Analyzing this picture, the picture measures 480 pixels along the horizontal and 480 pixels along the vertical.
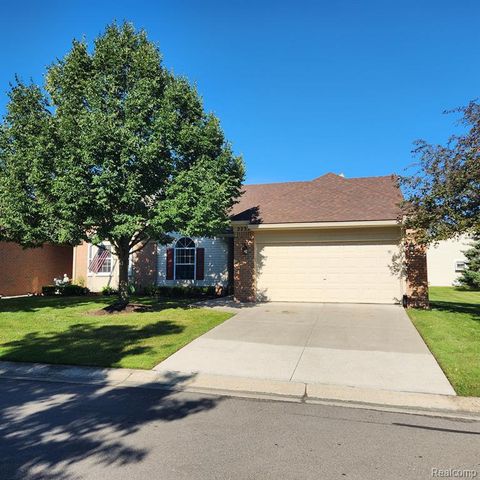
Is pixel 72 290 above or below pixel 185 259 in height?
below

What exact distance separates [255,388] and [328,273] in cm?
985

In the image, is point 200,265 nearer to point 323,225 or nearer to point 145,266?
point 145,266

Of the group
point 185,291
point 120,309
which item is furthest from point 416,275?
point 120,309

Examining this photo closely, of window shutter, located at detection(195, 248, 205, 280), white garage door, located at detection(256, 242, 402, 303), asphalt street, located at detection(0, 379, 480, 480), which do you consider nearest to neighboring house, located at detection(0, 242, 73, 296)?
window shutter, located at detection(195, 248, 205, 280)

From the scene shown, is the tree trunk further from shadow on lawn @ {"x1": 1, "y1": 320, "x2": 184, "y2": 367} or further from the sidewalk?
the sidewalk

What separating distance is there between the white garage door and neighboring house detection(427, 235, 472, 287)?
1847 centimetres

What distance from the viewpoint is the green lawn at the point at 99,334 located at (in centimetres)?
781

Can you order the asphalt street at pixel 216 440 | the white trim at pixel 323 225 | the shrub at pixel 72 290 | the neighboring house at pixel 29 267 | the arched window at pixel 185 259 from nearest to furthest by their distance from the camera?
the asphalt street at pixel 216 440
the white trim at pixel 323 225
the arched window at pixel 185 259
the shrub at pixel 72 290
the neighboring house at pixel 29 267

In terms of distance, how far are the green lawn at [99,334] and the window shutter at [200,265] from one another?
508cm

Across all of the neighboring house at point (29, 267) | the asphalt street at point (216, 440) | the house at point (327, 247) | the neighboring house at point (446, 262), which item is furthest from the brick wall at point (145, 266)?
the neighboring house at point (446, 262)

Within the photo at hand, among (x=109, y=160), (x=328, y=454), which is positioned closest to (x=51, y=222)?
(x=109, y=160)

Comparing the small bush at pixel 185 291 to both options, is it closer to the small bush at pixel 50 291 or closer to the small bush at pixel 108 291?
the small bush at pixel 108 291

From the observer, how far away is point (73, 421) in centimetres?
486

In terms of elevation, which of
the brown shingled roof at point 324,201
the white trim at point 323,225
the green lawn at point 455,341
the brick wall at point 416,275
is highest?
the brown shingled roof at point 324,201
